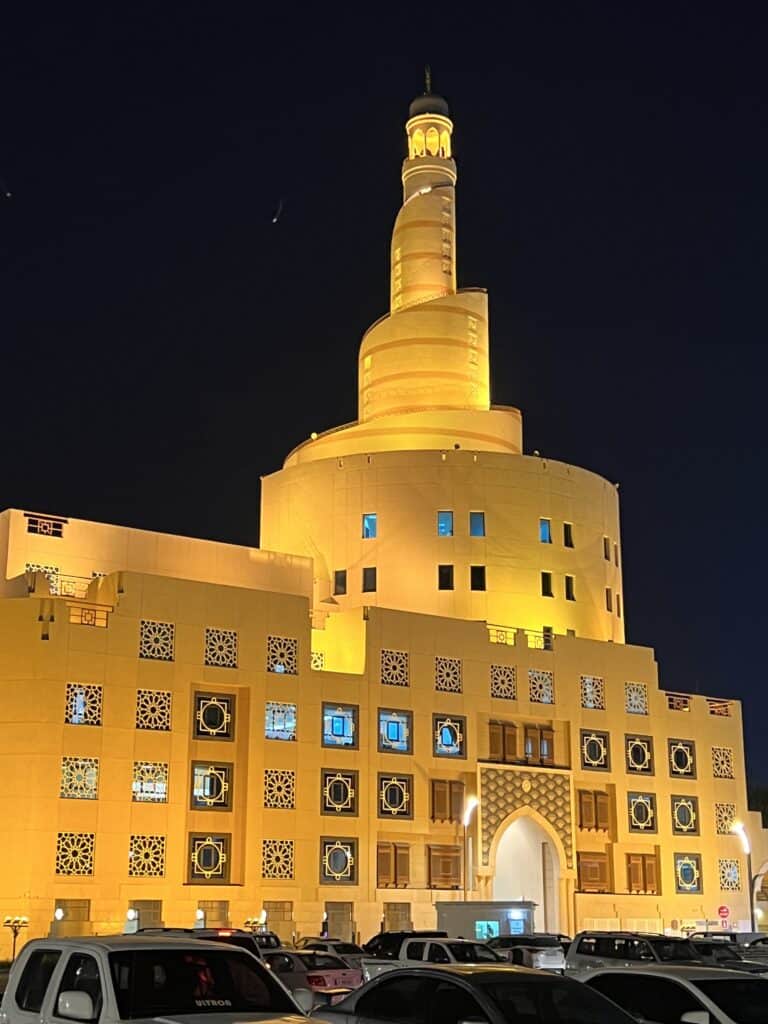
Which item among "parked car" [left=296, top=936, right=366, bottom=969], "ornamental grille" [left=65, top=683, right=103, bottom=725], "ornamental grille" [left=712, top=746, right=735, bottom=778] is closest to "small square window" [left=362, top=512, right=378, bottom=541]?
"ornamental grille" [left=65, top=683, right=103, bottom=725]

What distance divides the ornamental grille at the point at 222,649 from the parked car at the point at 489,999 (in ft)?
108

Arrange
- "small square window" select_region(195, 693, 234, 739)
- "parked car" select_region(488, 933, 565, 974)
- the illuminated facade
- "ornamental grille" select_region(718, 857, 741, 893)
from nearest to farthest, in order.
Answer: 1. "parked car" select_region(488, 933, 565, 974)
2. the illuminated facade
3. "small square window" select_region(195, 693, 234, 739)
4. "ornamental grille" select_region(718, 857, 741, 893)

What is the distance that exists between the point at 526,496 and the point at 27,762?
72.1 feet

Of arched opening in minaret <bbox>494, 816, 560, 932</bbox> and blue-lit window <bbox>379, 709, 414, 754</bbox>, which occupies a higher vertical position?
blue-lit window <bbox>379, 709, 414, 754</bbox>

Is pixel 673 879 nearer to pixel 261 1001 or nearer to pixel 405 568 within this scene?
pixel 405 568

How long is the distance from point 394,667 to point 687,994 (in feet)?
116

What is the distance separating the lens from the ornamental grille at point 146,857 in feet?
130

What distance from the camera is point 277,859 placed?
42.2 meters

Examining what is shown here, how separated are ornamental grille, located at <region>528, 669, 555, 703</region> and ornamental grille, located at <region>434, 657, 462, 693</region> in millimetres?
3124

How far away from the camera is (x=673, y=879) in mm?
50531

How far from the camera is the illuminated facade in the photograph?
3953cm

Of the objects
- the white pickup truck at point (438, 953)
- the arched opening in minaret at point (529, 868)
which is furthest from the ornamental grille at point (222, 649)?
the white pickup truck at point (438, 953)

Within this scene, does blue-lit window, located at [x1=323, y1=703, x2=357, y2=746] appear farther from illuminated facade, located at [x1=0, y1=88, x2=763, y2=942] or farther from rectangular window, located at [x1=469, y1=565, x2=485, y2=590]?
rectangular window, located at [x1=469, y1=565, x2=485, y2=590]

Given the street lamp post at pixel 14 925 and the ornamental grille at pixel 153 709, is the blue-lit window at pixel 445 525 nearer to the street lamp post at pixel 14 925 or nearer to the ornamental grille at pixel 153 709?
the ornamental grille at pixel 153 709
